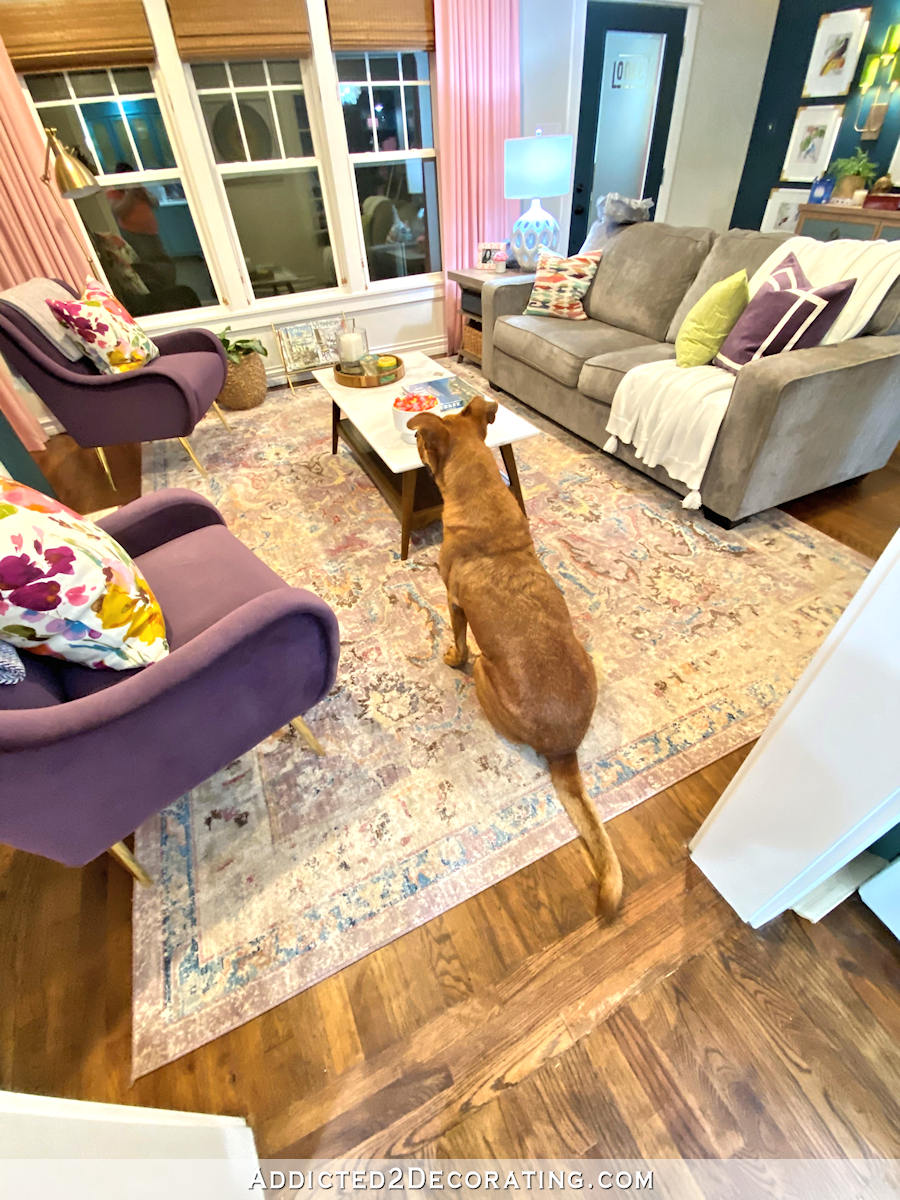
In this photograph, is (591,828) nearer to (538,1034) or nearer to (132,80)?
(538,1034)

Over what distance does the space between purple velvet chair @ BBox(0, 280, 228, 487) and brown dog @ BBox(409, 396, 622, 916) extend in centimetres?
156

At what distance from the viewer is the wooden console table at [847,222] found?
365 cm

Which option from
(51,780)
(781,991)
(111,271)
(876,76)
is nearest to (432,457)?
(51,780)

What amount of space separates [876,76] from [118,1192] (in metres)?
6.36

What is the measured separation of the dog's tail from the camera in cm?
111

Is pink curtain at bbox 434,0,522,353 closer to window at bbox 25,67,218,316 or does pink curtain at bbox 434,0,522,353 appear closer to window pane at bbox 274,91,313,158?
window pane at bbox 274,91,313,158

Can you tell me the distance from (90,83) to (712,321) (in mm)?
3461

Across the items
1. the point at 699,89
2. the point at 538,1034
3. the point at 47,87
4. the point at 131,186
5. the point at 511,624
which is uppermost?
the point at 47,87

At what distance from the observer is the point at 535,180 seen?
320 cm

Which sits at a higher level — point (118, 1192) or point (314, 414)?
point (118, 1192)

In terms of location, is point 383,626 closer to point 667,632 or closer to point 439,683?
point 439,683

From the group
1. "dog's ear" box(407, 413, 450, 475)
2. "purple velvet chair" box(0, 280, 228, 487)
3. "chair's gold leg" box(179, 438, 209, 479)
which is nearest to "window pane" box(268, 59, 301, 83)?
"purple velvet chair" box(0, 280, 228, 487)

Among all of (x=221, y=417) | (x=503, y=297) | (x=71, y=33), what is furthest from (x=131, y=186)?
(x=503, y=297)

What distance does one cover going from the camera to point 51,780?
884mm
